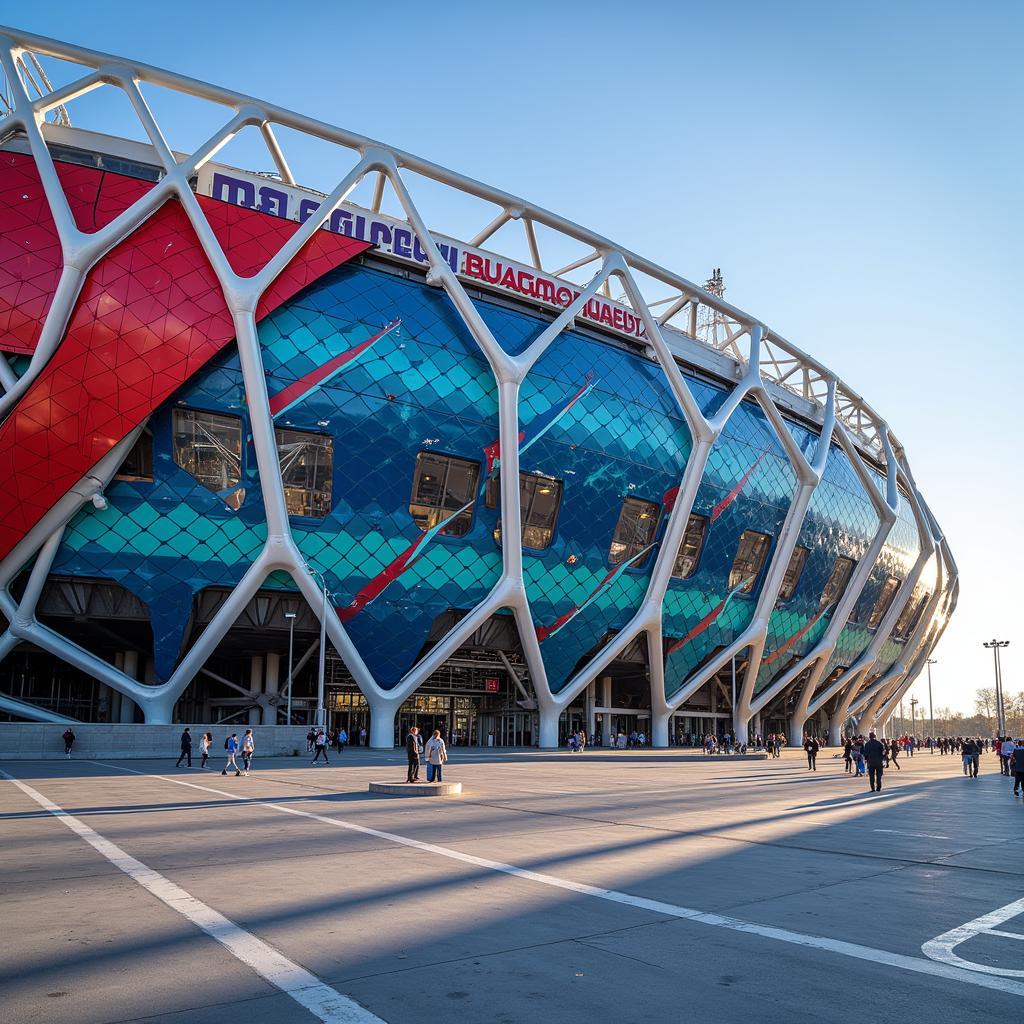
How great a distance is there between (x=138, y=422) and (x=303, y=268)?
31.6 feet

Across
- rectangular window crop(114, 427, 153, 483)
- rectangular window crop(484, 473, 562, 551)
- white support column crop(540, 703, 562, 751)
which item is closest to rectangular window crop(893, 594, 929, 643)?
white support column crop(540, 703, 562, 751)

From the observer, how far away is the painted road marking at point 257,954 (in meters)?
5.35

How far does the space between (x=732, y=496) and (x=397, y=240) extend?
2482cm

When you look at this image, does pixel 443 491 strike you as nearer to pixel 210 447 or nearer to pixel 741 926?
pixel 210 447

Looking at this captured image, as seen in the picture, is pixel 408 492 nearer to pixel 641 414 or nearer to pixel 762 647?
pixel 641 414

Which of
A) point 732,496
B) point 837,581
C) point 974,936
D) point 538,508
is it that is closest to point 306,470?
point 538,508

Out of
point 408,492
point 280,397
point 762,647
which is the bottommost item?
point 762,647

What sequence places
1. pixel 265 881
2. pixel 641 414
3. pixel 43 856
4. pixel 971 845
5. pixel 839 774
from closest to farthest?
pixel 265 881
pixel 43 856
pixel 971 845
pixel 839 774
pixel 641 414

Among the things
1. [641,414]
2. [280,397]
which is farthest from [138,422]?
[641,414]

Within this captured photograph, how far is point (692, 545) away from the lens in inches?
2085

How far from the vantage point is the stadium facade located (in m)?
34.4

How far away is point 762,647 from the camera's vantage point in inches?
2245

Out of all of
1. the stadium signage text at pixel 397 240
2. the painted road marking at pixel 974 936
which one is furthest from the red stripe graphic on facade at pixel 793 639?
the painted road marking at pixel 974 936

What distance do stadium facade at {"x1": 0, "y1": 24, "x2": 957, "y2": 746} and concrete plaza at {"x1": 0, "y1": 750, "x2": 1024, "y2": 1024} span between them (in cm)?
2050
